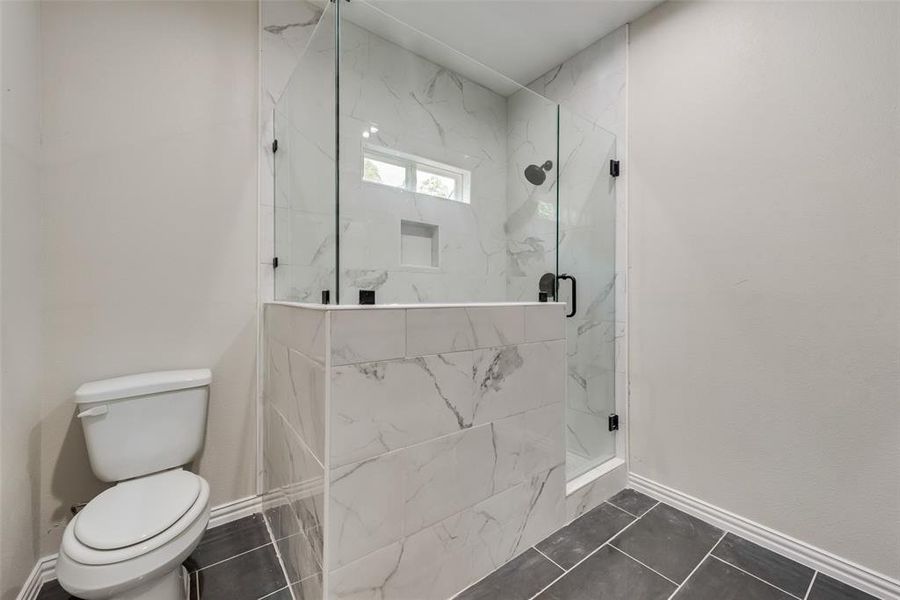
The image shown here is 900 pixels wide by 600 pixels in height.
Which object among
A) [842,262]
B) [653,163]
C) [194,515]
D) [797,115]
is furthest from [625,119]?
[194,515]

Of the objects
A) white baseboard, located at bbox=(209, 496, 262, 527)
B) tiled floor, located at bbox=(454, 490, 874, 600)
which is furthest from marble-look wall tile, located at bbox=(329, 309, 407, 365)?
white baseboard, located at bbox=(209, 496, 262, 527)

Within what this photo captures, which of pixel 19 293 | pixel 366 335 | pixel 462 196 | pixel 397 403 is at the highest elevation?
pixel 462 196

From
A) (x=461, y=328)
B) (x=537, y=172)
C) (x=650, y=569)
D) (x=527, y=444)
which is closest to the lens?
(x=461, y=328)

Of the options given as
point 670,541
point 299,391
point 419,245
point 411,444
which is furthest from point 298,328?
point 670,541

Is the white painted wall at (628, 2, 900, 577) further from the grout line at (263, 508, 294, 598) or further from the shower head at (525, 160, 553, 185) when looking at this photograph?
the grout line at (263, 508, 294, 598)

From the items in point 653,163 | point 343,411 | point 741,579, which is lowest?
point 741,579

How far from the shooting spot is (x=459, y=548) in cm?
132

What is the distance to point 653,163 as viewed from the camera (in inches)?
77.2

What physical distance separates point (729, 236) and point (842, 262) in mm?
384

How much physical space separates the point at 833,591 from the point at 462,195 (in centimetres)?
239

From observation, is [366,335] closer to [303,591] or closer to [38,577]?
[303,591]

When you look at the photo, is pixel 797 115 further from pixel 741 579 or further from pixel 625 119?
pixel 741 579

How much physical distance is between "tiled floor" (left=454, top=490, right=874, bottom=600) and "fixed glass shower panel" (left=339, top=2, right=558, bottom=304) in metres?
1.11

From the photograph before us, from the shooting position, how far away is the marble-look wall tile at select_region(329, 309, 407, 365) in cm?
106
